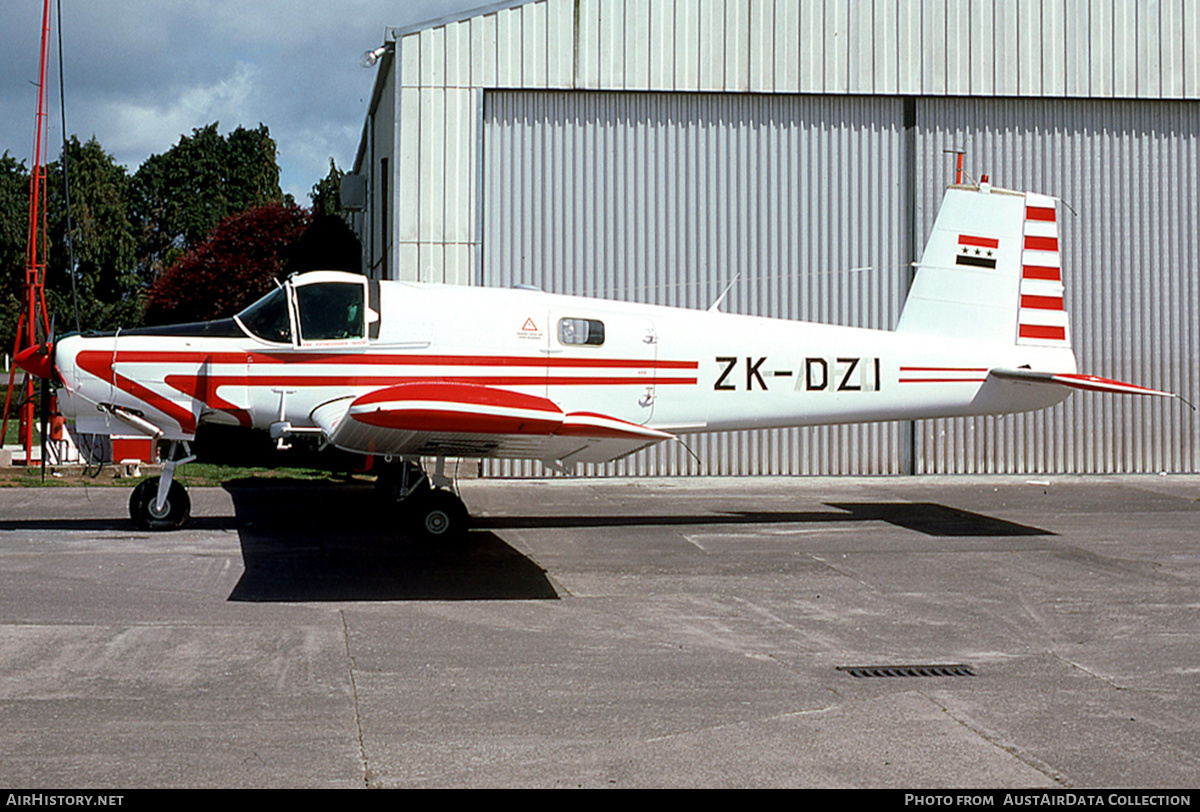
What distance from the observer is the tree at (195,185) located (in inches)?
3091

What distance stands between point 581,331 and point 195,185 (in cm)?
7918

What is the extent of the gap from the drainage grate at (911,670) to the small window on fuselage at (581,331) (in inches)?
207

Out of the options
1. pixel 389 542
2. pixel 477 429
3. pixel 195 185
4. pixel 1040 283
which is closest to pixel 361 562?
pixel 389 542

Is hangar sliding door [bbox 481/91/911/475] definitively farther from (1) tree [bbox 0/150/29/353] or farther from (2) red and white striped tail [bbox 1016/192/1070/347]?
(1) tree [bbox 0/150/29/353]

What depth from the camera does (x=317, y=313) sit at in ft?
34.3

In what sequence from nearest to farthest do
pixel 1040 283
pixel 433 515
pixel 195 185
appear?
pixel 433 515 → pixel 1040 283 → pixel 195 185

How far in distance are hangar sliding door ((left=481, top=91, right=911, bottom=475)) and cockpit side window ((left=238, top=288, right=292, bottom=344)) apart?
6.37 m

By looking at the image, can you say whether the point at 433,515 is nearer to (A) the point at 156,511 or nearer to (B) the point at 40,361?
(A) the point at 156,511

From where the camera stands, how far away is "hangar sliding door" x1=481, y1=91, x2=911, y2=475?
16828 mm

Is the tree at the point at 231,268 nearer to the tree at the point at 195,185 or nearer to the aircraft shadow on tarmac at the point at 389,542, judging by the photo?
the aircraft shadow on tarmac at the point at 389,542

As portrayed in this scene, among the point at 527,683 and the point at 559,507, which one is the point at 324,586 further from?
the point at 559,507

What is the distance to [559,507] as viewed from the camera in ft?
44.4

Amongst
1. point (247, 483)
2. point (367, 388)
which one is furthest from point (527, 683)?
point (247, 483)
